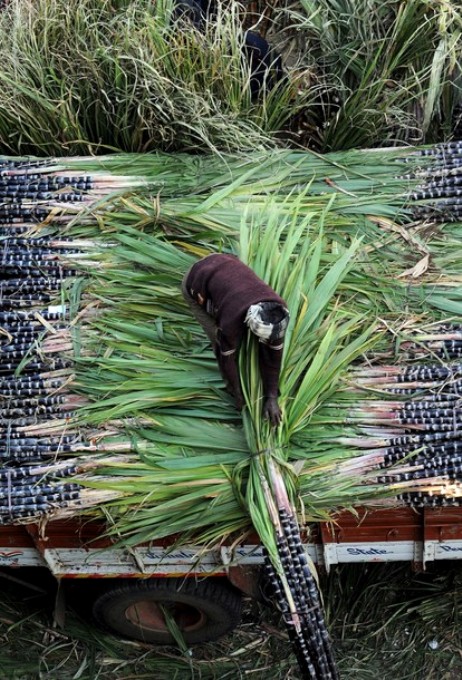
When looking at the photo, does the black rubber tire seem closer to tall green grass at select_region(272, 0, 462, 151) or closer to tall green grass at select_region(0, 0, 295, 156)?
tall green grass at select_region(0, 0, 295, 156)

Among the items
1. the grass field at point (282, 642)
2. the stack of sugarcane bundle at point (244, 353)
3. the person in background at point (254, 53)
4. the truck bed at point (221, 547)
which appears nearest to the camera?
the stack of sugarcane bundle at point (244, 353)

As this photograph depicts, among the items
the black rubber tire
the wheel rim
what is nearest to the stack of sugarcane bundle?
the black rubber tire

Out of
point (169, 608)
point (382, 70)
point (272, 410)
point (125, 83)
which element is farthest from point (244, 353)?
point (169, 608)

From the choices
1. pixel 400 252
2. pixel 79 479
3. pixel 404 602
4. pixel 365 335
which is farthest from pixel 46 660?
pixel 400 252

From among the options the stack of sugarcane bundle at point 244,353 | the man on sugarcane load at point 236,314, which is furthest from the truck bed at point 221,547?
the man on sugarcane load at point 236,314

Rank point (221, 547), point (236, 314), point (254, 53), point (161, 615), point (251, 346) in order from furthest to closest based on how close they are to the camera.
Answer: point (161, 615) → point (254, 53) → point (221, 547) → point (251, 346) → point (236, 314)

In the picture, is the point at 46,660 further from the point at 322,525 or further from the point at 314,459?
the point at 314,459

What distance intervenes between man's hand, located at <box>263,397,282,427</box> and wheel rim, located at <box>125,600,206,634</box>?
1.49m

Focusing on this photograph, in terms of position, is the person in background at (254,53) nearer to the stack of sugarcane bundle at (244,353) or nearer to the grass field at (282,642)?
the stack of sugarcane bundle at (244,353)

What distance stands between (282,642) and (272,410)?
5.89 feet

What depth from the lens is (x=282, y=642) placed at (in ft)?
12.7

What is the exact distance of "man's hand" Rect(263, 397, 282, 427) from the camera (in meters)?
2.63

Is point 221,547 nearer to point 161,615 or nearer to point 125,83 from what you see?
point 161,615

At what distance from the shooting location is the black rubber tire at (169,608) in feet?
11.5
